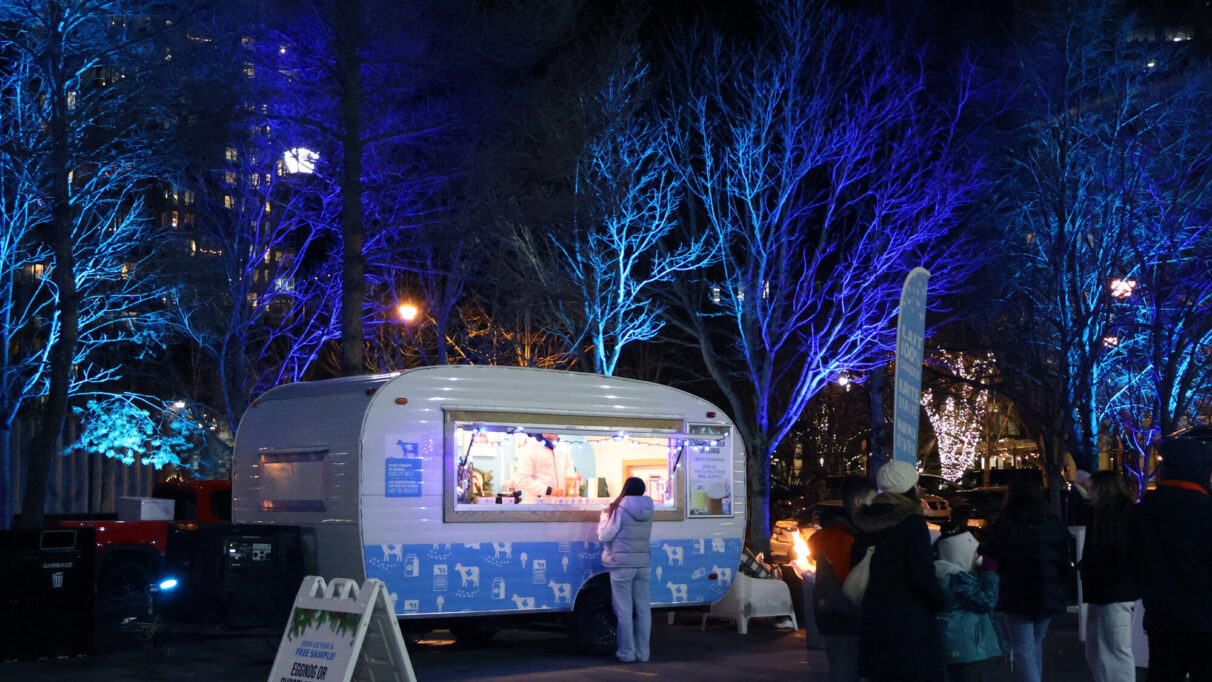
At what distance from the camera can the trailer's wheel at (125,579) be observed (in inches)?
680

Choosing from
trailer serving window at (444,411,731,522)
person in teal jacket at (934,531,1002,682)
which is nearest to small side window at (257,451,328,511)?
trailer serving window at (444,411,731,522)

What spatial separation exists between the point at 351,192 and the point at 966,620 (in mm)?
11323

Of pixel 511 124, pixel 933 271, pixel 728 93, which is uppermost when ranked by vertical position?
pixel 728 93

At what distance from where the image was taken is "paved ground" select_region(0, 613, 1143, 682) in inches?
419

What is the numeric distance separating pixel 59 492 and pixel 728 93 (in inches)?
650

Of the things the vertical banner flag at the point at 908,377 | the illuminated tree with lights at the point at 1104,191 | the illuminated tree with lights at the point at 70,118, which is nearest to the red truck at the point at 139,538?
the illuminated tree with lights at the point at 70,118

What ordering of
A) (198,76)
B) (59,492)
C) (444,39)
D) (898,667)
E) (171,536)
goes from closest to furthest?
(898,667), (171,536), (198,76), (444,39), (59,492)

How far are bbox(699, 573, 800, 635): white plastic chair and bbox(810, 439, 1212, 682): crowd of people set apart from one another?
20.2ft

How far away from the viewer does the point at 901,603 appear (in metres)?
5.39

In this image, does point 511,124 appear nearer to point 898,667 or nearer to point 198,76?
point 198,76

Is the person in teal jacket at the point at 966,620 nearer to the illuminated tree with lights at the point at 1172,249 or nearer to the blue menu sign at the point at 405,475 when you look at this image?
the blue menu sign at the point at 405,475

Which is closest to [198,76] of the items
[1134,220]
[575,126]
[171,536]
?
[575,126]

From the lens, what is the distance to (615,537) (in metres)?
11.7

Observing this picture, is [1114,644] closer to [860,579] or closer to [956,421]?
[860,579]
